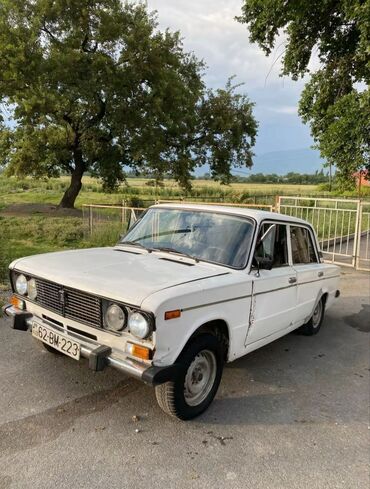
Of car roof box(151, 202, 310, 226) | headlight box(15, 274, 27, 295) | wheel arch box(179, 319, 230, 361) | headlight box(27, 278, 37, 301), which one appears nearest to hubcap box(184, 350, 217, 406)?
wheel arch box(179, 319, 230, 361)

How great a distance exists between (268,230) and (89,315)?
2.02m

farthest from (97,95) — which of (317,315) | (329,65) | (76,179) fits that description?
(317,315)

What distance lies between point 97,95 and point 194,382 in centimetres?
2257

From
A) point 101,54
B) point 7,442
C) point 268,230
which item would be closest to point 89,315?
point 7,442

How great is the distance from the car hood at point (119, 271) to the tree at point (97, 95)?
61.3 ft

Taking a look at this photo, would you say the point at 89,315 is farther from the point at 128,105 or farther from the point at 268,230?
the point at 128,105

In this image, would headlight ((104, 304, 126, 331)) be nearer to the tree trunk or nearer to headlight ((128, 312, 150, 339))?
headlight ((128, 312, 150, 339))

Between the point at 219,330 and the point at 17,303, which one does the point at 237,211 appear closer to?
the point at 219,330

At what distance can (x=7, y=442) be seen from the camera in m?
3.02

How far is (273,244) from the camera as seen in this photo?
4.56 meters

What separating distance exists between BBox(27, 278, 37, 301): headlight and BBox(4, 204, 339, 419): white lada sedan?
0.01 meters

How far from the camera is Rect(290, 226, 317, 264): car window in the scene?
506cm

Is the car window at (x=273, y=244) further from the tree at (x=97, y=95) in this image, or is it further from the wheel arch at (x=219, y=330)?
the tree at (x=97, y=95)

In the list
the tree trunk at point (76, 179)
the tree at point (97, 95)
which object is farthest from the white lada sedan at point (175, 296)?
the tree trunk at point (76, 179)
